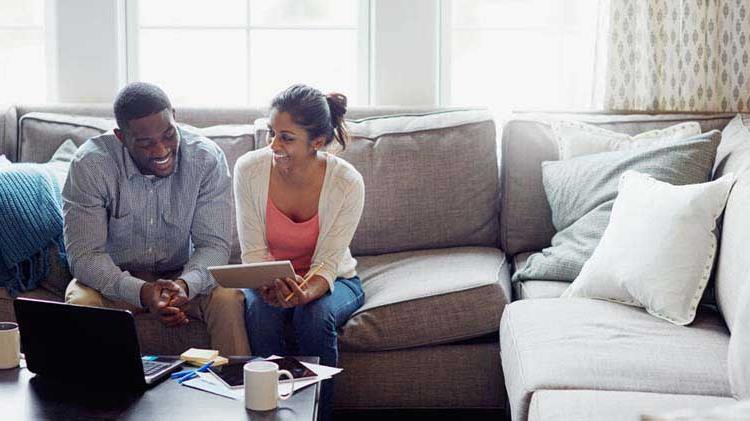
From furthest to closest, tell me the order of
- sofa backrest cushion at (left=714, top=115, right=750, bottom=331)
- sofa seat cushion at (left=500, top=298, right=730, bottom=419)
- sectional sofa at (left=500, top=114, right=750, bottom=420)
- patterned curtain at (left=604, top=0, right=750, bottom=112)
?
patterned curtain at (left=604, top=0, right=750, bottom=112) < sofa backrest cushion at (left=714, top=115, right=750, bottom=331) < sofa seat cushion at (left=500, top=298, right=730, bottom=419) < sectional sofa at (left=500, top=114, right=750, bottom=420)

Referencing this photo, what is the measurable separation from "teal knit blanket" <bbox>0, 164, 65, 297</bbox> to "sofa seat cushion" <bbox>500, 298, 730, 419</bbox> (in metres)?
1.31

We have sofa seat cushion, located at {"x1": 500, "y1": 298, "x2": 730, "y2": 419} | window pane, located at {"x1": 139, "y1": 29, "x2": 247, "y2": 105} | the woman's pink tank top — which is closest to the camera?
sofa seat cushion, located at {"x1": 500, "y1": 298, "x2": 730, "y2": 419}

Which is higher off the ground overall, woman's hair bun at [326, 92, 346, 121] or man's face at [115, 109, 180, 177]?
woman's hair bun at [326, 92, 346, 121]

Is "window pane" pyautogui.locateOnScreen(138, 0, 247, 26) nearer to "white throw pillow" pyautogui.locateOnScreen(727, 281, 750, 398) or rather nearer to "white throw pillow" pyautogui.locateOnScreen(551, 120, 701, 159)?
"white throw pillow" pyautogui.locateOnScreen(551, 120, 701, 159)

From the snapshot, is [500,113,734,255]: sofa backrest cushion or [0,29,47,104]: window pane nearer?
[500,113,734,255]: sofa backrest cushion

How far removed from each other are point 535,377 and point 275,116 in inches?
42.8

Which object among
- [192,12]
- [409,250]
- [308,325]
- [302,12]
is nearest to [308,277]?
[308,325]

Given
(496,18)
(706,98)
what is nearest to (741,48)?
(706,98)

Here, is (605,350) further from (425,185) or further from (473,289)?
(425,185)

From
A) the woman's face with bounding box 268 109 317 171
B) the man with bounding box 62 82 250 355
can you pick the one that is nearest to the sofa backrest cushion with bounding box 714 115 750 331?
the woman's face with bounding box 268 109 317 171

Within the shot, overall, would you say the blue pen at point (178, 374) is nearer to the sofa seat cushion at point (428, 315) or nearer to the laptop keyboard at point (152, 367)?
the laptop keyboard at point (152, 367)

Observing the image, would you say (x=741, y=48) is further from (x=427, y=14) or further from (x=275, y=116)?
(x=275, y=116)

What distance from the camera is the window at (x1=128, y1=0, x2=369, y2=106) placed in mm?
3891

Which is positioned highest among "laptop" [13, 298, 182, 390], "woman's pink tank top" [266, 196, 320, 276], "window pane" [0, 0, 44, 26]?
Result: "window pane" [0, 0, 44, 26]
